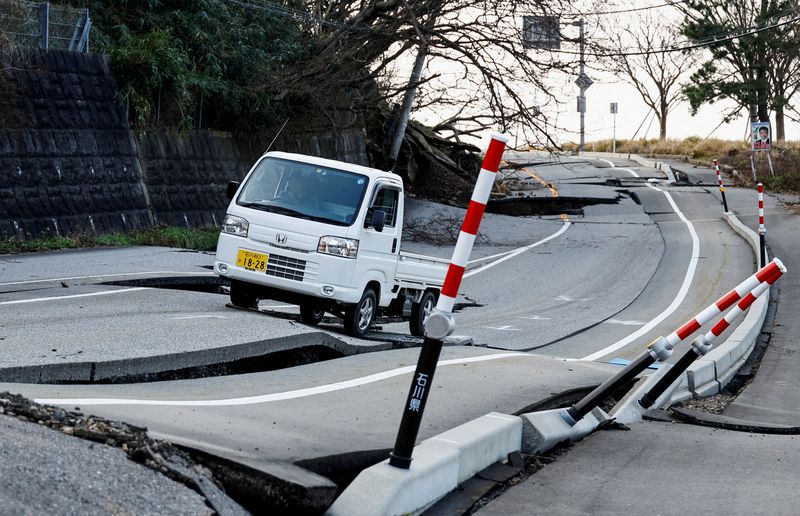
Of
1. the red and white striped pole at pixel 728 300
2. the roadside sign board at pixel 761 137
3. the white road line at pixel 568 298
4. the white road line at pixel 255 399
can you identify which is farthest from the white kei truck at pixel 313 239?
the roadside sign board at pixel 761 137

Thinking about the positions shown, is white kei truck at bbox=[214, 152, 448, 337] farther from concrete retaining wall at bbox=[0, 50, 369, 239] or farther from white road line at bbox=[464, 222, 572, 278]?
white road line at bbox=[464, 222, 572, 278]

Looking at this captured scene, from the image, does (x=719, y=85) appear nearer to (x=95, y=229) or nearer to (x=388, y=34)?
(x=388, y=34)

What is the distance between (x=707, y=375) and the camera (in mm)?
10383

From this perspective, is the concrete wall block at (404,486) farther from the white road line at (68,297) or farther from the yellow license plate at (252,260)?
the white road line at (68,297)

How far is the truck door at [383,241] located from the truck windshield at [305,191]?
255 millimetres

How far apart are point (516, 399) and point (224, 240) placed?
517 cm

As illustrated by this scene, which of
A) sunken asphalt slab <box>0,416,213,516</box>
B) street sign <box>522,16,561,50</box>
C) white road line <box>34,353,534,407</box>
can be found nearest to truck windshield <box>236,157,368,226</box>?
white road line <box>34,353,534,407</box>

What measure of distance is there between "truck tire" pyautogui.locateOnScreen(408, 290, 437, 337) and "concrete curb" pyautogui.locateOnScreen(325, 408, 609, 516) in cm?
613

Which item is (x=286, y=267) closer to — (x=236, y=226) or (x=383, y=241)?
(x=236, y=226)

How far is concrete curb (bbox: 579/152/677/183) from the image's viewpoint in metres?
46.7

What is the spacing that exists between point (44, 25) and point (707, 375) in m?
16.9

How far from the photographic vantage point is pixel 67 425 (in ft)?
16.5

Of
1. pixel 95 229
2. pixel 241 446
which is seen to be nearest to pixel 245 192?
pixel 241 446

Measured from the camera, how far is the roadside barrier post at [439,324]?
16.9ft
